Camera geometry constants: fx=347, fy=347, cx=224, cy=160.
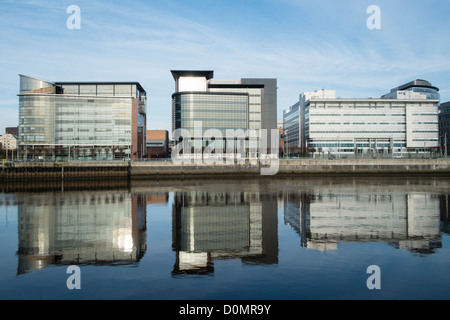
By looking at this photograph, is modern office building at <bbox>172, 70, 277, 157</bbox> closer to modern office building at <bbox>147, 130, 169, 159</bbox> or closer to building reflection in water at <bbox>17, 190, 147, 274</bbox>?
modern office building at <bbox>147, 130, 169, 159</bbox>

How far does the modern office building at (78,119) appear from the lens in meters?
104

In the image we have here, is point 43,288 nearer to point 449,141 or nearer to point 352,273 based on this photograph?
point 352,273

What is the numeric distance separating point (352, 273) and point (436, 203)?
2722cm

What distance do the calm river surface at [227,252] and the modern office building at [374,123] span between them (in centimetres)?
10552

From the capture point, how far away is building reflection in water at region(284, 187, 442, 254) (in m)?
20.6

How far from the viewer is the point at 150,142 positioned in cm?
18662

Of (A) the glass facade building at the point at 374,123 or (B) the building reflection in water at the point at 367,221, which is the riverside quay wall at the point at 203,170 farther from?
(A) the glass facade building at the point at 374,123

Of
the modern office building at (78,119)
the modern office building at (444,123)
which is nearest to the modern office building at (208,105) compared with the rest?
the modern office building at (78,119)

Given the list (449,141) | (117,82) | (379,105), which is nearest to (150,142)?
(117,82)

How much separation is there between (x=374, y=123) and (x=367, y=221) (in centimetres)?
12168

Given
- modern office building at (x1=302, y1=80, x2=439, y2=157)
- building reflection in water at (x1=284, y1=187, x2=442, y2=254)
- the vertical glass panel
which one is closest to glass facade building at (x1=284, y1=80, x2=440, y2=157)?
modern office building at (x1=302, y1=80, x2=439, y2=157)

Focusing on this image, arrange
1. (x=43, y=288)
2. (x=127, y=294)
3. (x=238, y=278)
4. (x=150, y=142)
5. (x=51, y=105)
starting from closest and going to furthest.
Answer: (x=127, y=294) < (x=43, y=288) < (x=238, y=278) < (x=51, y=105) < (x=150, y=142)

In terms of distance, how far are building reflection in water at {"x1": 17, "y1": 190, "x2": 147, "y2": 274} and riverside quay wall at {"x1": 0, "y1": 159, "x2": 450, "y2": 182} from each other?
4147cm

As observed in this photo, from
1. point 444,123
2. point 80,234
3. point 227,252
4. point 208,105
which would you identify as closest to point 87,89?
point 208,105
